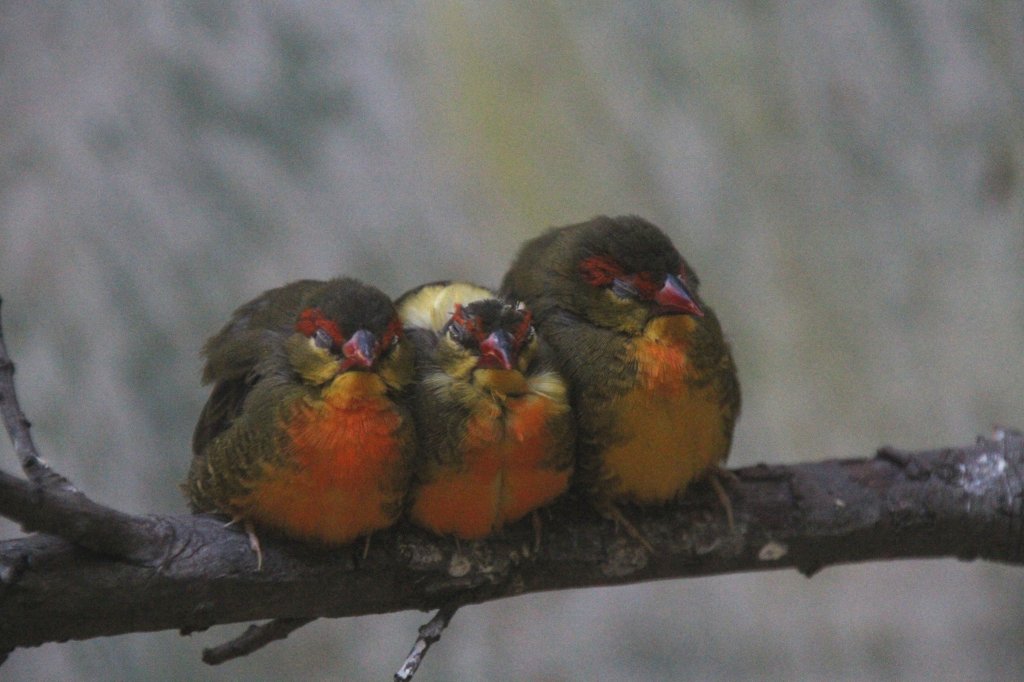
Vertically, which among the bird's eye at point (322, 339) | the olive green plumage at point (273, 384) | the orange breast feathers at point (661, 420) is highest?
the bird's eye at point (322, 339)

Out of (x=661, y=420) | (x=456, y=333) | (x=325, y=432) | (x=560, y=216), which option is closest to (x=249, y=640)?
(x=325, y=432)

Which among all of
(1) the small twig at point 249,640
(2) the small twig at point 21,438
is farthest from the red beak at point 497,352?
(2) the small twig at point 21,438

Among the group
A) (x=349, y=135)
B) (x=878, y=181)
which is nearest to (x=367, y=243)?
(x=349, y=135)

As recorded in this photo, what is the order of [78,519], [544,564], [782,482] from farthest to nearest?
[782,482] < [544,564] < [78,519]

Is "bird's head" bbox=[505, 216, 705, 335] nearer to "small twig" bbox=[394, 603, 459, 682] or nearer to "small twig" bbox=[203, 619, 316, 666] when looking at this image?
"small twig" bbox=[394, 603, 459, 682]

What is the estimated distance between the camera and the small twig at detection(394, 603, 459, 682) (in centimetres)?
193

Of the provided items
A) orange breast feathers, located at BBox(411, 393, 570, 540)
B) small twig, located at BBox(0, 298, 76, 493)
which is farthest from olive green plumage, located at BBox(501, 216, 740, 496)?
small twig, located at BBox(0, 298, 76, 493)

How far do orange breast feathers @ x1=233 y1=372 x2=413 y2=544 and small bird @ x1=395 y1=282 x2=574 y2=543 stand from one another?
0.08 m

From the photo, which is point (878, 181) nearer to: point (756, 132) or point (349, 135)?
point (756, 132)

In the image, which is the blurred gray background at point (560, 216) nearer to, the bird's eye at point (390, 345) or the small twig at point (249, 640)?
the small twig at point (249, 640)

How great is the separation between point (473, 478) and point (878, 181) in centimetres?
276

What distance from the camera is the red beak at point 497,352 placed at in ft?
6.89

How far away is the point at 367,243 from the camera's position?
4.07 meters

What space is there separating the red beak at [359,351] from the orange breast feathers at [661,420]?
515 millimetres
